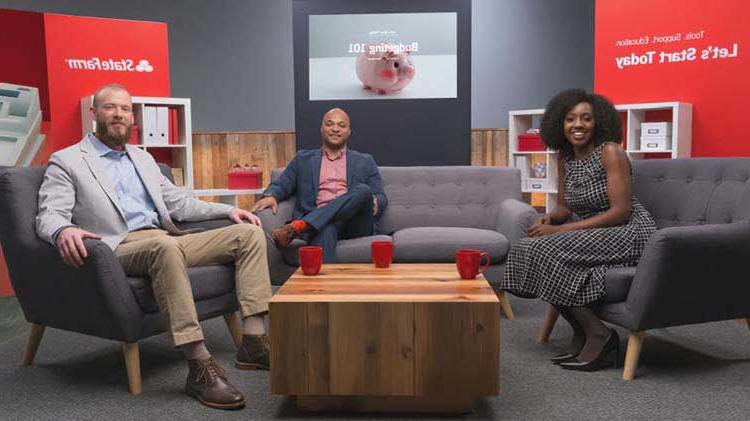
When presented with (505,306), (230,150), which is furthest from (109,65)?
(505,306)

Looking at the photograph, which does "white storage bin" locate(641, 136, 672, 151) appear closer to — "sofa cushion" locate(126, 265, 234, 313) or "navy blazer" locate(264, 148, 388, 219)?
"navy blazer" locate(264, 148, 388, 219)

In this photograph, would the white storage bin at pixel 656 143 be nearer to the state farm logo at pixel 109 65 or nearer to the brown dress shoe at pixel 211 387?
the brown dress shoe at pixel 211 387

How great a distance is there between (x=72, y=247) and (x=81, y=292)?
0.21 m

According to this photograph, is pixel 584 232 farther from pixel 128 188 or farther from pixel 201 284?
pixel 128 188

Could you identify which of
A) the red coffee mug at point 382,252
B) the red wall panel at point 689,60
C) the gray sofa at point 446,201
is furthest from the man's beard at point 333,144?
the red wall panel at point 689,60

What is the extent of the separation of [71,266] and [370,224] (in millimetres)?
1771

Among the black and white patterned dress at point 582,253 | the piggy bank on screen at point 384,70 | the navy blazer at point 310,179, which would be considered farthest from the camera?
the piggy bank on screen at point 384,70

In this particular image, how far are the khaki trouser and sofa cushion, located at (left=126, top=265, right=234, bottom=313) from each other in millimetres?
39

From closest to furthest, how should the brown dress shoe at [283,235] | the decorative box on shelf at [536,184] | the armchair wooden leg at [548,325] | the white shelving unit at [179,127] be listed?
1. the armchair wooden leg at [548,325]
2. the brown dress shoe at [283,235]
3. the white shelving unit at [179,127]
4. the decorative box on shelf at [536,184]

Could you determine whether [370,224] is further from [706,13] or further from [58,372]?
[706,13]

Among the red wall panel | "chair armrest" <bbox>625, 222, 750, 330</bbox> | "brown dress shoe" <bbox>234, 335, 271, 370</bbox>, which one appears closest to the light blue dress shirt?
"brown dress shoe" <bbox>234, 335, 271, 370</bbox>

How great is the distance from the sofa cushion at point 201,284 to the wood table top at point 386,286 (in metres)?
0.34

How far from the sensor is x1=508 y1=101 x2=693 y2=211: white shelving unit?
4.88 m

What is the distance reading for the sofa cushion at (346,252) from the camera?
141 inches
